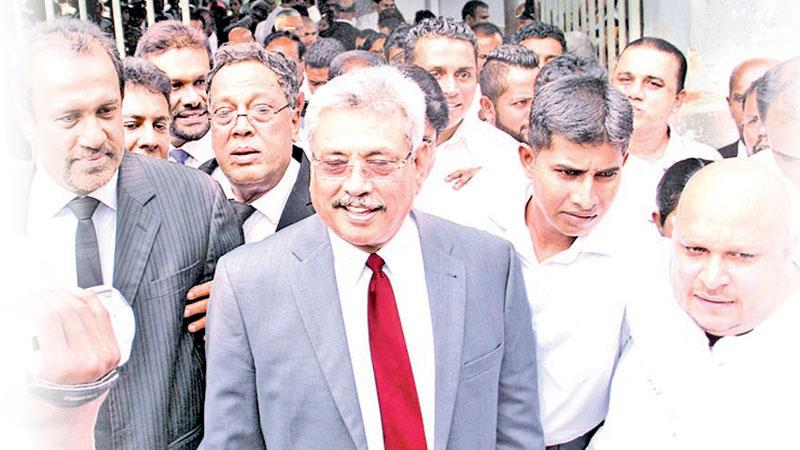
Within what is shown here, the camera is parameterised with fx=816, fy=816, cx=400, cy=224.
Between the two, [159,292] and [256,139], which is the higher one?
[256,139]

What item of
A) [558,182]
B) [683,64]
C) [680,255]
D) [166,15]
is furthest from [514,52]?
[166,15]

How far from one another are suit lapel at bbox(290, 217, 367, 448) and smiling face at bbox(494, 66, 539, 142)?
2.05m

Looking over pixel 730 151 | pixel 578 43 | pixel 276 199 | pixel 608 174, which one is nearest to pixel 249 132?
pixel 276 199

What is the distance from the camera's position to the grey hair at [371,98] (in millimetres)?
1935

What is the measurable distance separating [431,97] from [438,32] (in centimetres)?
102

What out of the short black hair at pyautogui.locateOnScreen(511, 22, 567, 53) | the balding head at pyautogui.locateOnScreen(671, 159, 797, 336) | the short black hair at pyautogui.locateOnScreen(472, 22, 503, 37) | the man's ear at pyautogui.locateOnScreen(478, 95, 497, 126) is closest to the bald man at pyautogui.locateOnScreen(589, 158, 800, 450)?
the balding head at pyautogui.locateOnScreen(671, 159, 797, 336)

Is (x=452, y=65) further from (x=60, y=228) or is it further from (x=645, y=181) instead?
(x=60, y=228)

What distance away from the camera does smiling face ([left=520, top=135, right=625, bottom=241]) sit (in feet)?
7.27

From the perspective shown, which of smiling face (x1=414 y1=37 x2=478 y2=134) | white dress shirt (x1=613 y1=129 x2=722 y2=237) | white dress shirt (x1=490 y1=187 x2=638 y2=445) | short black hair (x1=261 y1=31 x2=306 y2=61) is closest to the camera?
white dress shirt (x1=490 y1=187 x2=638 y2=445)

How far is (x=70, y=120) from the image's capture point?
6.50ft

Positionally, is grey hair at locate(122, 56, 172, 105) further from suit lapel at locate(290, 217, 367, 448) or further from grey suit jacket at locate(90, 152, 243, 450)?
suit lapel at locate(290, 217, 367, 448)

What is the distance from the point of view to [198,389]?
216cm

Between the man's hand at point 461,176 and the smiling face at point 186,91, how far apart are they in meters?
1.11

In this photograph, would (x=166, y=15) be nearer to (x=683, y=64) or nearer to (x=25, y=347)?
(x=683, y=64)
